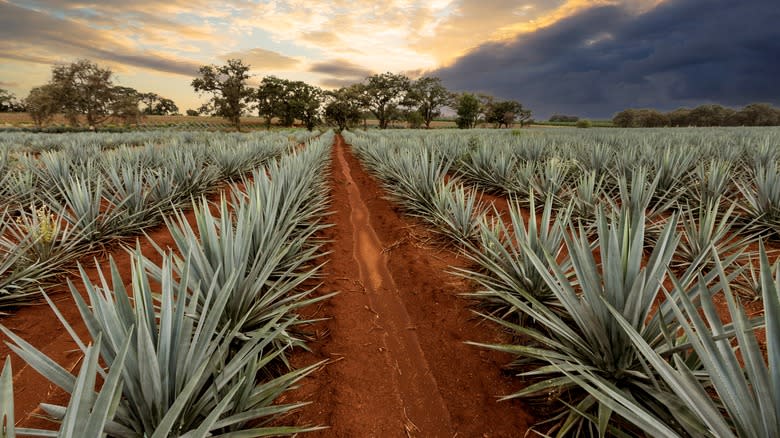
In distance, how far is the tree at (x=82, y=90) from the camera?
3111 centimetres

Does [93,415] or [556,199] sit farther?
[556,199]

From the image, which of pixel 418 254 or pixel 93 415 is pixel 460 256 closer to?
pixel 418 254

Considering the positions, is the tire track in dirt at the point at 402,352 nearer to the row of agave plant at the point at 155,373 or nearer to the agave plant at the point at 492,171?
the row of agave plant at the point at 155,373

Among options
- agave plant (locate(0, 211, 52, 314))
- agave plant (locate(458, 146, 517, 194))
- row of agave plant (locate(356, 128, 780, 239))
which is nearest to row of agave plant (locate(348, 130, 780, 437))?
row of agave plant (locate(356, 128, 780, 239))

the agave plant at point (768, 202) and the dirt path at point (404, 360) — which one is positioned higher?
the agave plant at point (768, 202)

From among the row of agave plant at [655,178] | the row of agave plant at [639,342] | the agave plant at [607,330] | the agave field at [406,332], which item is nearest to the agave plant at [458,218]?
the agave field at [406,332]

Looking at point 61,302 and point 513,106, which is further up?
point 513,106

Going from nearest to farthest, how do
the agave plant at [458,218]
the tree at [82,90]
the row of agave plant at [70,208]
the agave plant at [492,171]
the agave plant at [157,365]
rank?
the agave plant at [157,365]
the row of agave plant at [70,208]
the agave plant at [458,218]
the agave plant at [492,171]
the tree at [82,90]

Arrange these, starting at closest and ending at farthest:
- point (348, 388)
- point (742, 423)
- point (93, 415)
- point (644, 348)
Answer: point (93, 415), point (742, 423), point (644, 348), point (348, 388)

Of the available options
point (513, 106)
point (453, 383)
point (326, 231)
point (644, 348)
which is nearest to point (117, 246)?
point (326, 231)

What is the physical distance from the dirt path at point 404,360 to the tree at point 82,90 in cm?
4358

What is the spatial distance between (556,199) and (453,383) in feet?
10.7

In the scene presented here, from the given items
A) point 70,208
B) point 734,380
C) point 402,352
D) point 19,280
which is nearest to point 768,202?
point 734,380

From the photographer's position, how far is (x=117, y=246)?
3.47m
